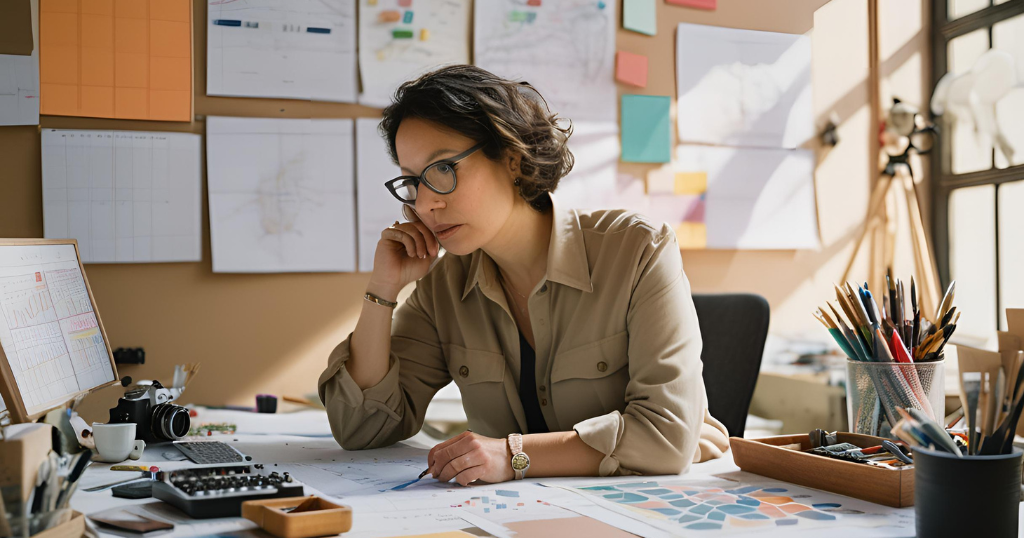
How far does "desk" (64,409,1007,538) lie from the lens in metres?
0.81

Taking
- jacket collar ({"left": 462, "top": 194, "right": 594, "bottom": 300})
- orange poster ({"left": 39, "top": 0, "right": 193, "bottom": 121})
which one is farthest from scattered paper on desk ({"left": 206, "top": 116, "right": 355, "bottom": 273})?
jacket collar ({"left": 462, "top": 194, "right": 594, "bottom": 300})

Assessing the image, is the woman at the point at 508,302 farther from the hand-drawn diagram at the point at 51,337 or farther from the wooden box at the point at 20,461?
the wooden box at the point at 20,461

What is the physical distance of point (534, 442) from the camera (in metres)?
1.10

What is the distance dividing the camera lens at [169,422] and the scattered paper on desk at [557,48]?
143 cm

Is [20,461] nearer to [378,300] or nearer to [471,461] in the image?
[471,461]

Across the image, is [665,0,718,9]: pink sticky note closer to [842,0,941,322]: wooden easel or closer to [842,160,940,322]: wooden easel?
[842,0,941,322]: wooden easel

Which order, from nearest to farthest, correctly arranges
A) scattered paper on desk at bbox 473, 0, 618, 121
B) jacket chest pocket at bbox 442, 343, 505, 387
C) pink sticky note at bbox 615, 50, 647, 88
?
jacket chest pocket at bbox 442, 343, 505, 387, scattered paper on desk at bbox 473, 0, 618, 121, pink sticky note at bbox 615, 50, 647, 88

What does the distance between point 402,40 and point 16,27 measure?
99cm

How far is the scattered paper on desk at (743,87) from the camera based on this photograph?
2605 millimetres

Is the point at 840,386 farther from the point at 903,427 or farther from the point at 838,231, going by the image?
the point at 903,427

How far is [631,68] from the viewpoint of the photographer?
2.53 meters

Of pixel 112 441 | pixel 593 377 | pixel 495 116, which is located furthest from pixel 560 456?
pixel 112 441

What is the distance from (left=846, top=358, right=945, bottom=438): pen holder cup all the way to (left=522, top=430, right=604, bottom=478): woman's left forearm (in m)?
0.37

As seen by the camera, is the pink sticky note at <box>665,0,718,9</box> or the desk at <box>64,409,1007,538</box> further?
the pink sticky note at <box>665,0,718,9</box>
